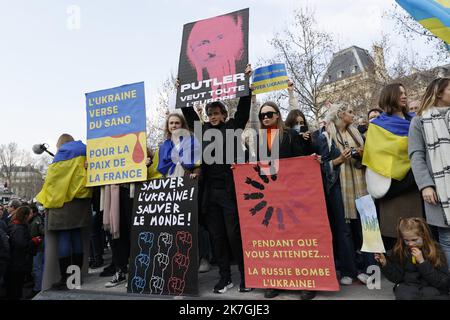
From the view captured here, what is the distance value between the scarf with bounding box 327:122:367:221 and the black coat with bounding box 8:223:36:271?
513 centimetres

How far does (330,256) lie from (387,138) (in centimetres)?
119

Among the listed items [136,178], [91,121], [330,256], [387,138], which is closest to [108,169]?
[136,178]

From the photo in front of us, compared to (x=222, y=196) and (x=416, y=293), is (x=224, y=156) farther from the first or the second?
(x=416, y=293)

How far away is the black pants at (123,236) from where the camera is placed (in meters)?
4.69

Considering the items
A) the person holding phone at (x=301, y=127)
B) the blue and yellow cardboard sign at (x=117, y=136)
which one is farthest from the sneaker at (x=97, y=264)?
the person holding phone at (x=301, y=127)

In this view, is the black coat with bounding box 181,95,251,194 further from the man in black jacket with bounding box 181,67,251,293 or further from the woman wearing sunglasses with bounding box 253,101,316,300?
the woman wearing sunglasses with bounding box 253,101,316,300

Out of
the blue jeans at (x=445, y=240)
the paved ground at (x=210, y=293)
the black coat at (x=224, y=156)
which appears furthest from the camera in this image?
the black coat at (x=224, y=156)

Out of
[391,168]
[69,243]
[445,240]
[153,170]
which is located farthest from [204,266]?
[445,240]

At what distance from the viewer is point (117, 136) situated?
15.7 feet

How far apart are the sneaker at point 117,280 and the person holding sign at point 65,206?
22.6 inches

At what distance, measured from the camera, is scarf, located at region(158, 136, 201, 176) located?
4.31 m

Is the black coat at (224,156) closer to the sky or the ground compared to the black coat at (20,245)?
closer to the sky

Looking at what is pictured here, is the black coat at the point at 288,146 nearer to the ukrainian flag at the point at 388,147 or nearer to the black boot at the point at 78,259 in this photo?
the ukrainian flag at the point at 388,147

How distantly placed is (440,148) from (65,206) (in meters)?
4.17
